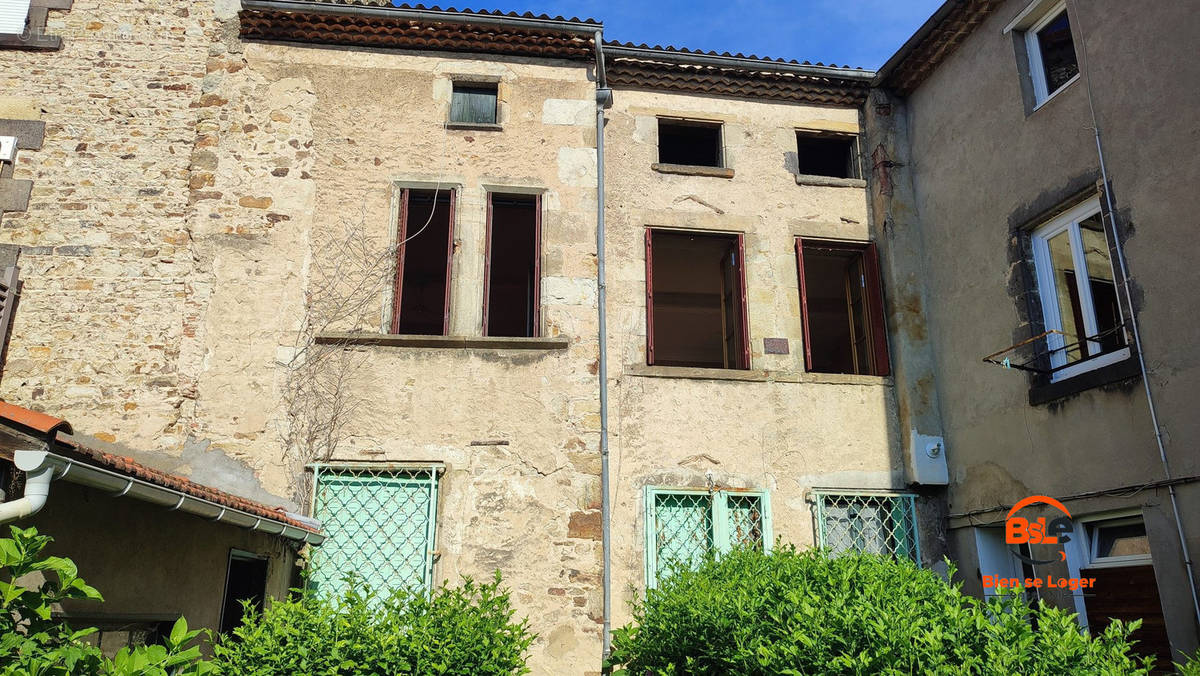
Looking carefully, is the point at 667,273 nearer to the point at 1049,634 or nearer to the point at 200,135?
the point at 200,135

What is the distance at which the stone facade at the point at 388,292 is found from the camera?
7.30 meters

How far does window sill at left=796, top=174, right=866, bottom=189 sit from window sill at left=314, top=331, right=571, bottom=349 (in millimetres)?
3243

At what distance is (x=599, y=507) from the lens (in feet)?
24.5

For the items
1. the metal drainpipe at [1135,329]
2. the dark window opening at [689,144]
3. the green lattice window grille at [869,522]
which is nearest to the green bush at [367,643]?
the green lattice window grille at [869,522]

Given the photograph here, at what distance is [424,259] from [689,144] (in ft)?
14.2

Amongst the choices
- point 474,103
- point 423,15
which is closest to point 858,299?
point 474,103

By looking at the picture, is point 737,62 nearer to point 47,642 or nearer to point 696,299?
point 696,299

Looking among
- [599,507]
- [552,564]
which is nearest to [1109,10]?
[599,507]

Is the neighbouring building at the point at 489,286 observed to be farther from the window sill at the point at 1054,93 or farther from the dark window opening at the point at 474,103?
the window sill at the point at 1054,93

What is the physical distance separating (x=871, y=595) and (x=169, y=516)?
4.36 metres

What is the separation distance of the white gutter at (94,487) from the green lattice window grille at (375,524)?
59.1 inches

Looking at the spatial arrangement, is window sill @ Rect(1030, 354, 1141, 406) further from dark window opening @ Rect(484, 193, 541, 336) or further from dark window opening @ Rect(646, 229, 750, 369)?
dark window opening @ Rect(484, 193, 541, 336)

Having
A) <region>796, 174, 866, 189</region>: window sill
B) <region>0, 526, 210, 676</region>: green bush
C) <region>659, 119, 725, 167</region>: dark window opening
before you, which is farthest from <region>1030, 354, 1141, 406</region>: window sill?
<region>0, 526, 210, 676</region>: green bush

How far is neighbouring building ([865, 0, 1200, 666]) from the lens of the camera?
5.90 m
